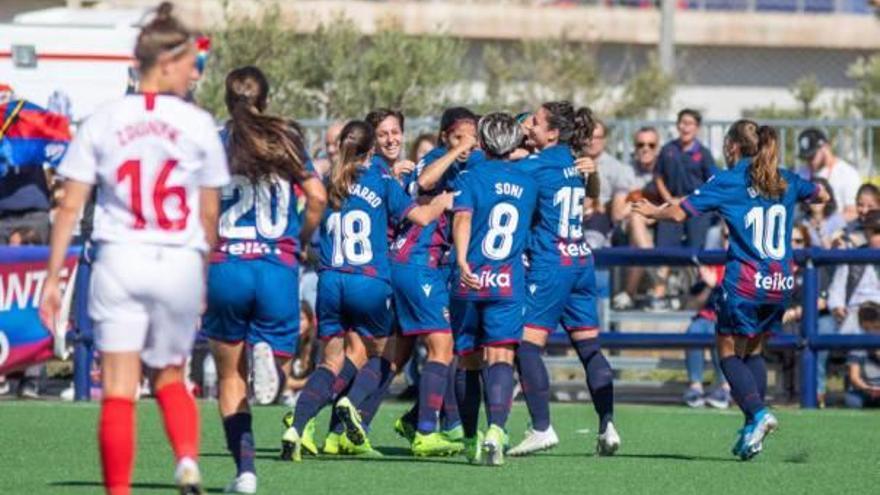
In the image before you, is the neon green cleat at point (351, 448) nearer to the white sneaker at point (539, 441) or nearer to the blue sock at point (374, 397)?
the blue sock at point (374, 397)

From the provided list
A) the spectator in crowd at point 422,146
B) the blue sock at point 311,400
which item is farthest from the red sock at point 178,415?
the spectator in crowd at point 422,146

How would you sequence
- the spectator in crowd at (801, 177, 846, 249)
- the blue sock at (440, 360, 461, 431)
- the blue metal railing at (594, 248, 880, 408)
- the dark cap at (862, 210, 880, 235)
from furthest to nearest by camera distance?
1. the spectator in crowd at (801, 177, 846, 249)
2. the dark cap at (862, 210, 880, 235)
3. the blue metal railing at (594, 248, 880, 408)
4. the blue sock at (440, 360, 461, 431)

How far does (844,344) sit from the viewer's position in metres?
17.1

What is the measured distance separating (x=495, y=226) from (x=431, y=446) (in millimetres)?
→ 1353

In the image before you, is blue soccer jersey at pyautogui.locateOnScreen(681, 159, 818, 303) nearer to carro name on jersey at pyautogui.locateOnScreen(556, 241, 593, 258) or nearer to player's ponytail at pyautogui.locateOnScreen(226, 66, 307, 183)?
carro name on jersey at pyautogui.locateOnScreen(556, 241, 593, 258)

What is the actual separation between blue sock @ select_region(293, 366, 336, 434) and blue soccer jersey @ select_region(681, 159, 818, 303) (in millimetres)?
2222

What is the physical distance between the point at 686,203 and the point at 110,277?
16.2ft

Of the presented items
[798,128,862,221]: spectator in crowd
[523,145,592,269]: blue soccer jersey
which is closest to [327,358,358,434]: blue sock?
[523,145,592,269]: blue soccer jersey

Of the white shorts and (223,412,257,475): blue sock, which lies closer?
the white shorts

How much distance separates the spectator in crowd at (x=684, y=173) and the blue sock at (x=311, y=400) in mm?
7003

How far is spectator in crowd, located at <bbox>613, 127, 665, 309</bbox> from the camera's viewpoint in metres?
19.0

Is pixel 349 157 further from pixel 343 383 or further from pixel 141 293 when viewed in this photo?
pixel 141 293

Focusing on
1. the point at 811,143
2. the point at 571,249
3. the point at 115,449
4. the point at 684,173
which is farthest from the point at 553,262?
the point at 811,143

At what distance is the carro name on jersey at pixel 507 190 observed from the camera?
476 inches
